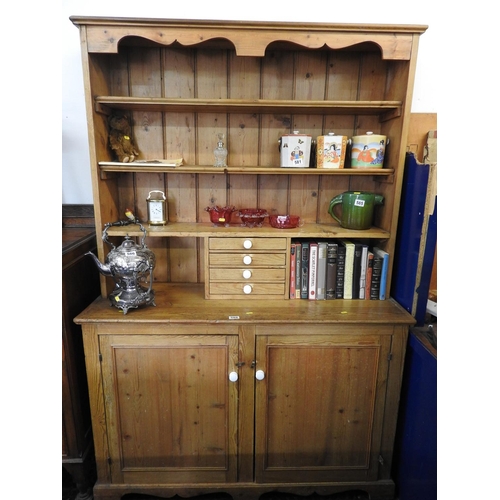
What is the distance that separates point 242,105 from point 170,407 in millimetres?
1219

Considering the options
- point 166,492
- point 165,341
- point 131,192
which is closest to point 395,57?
point 131,192

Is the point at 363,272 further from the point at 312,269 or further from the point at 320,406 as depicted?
the point at 320,406

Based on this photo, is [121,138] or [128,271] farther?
[121,138]

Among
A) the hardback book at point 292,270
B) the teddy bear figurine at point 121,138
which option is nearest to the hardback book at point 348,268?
the hardback book at point 292,270

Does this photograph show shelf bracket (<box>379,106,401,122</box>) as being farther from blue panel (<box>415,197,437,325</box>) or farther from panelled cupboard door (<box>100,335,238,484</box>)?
panelled cupboard door (<box>100,335,238,484</box>)

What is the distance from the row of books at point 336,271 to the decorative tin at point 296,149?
1.11 ft

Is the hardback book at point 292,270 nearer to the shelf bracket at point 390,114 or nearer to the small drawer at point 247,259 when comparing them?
the small drawer at point 247,259

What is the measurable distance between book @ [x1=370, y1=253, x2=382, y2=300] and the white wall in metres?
0.72

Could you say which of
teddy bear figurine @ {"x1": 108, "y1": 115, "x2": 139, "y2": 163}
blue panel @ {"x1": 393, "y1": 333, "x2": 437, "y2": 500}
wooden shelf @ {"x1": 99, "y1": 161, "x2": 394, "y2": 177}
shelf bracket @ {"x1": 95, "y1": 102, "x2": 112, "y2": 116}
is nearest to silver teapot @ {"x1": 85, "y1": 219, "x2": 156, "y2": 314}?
wooden shelf @ {"x1": 99, "y1": 161, "x2": 394, "y2": 177}

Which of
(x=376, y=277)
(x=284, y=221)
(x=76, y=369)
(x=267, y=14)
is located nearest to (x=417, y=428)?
(x=376, y=277)

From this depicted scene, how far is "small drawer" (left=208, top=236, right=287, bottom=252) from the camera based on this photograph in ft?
4.75

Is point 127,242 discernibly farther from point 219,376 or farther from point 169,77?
point 169,77

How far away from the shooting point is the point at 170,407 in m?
1.40

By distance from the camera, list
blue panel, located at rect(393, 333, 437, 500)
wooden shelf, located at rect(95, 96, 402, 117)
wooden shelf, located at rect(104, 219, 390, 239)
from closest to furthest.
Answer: blue panel, located at rect(393, 333, 437, 500)
wooden shelf, located at rect(95, 96, 402, 117)
wooden shelf, located at rect(104, 219, 390, 239)
